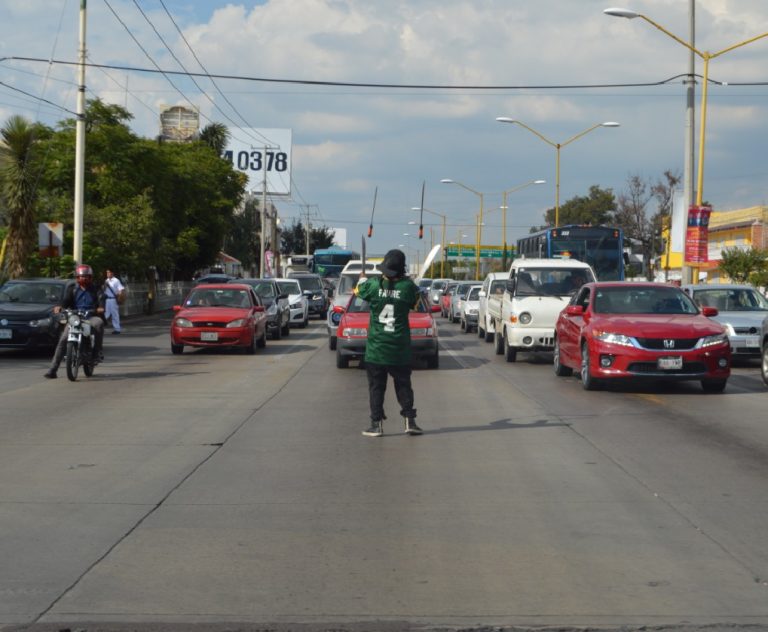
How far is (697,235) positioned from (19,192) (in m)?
19.0

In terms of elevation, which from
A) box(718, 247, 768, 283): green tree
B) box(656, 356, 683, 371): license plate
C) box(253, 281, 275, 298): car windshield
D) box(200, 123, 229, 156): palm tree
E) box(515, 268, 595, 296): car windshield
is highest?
box(200, 123, 229, 156): palm tree

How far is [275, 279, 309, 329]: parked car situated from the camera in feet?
119

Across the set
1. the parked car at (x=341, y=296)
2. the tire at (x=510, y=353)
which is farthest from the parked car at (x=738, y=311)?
the parked car at (x=341, y=296)

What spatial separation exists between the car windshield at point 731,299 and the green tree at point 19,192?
19465 millimetres

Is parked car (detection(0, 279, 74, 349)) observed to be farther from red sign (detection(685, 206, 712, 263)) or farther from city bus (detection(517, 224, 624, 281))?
city bus (detection(517, 224, 624, 281))

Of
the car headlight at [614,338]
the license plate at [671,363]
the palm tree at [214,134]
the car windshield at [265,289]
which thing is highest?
the palm tree at [214,134]

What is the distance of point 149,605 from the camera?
5637 mm

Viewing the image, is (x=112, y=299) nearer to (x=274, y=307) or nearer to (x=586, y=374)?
(x=274, y=307)

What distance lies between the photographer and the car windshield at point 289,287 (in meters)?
37.0

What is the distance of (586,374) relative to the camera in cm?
1639

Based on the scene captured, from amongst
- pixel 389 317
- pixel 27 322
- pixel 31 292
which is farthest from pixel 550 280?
pixel 389 317

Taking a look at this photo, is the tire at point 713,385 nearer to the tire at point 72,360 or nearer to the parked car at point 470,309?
the tire at point 72,360

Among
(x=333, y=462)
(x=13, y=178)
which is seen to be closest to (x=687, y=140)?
(x=13, y=178)

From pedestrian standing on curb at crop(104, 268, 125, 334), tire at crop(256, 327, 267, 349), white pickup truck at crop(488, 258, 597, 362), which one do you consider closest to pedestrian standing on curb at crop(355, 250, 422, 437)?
white pickup truck at crop(488, 258, 597, 362)
